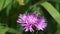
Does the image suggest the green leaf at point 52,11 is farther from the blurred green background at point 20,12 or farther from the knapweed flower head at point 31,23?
the knapweed flower head at point 31,23

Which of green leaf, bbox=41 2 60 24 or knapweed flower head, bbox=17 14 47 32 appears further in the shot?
green leaf, bbox=41 2 60 24

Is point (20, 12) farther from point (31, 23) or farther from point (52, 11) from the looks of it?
point (31, 23)

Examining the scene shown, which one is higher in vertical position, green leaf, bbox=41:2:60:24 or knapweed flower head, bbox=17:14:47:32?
green leaf, bbox=41:2:60:24

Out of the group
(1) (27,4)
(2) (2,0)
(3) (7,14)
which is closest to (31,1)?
(1) (27,4)

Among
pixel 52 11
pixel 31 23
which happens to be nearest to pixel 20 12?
pixel 52 11

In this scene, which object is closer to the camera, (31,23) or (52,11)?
(31,23)

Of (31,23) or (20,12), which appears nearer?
(31,23)

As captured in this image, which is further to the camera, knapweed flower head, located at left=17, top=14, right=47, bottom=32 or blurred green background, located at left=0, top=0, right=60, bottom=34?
blurred green background, located at left=0, top=0, right=60, bottom=34

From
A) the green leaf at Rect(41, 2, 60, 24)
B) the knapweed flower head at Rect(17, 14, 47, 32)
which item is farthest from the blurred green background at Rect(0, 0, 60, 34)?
the knapweed flower head at Rect(17, 14, 47, 32)

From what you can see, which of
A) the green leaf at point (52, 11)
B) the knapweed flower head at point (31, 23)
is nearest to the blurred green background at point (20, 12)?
the green leaf at point (52, 11)

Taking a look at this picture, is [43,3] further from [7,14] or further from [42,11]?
[7,14]

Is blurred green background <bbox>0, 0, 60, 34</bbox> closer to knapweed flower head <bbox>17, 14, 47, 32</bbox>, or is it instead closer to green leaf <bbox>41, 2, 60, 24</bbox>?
green leaf <bbox>41, 2, 60, 24</bbox>
